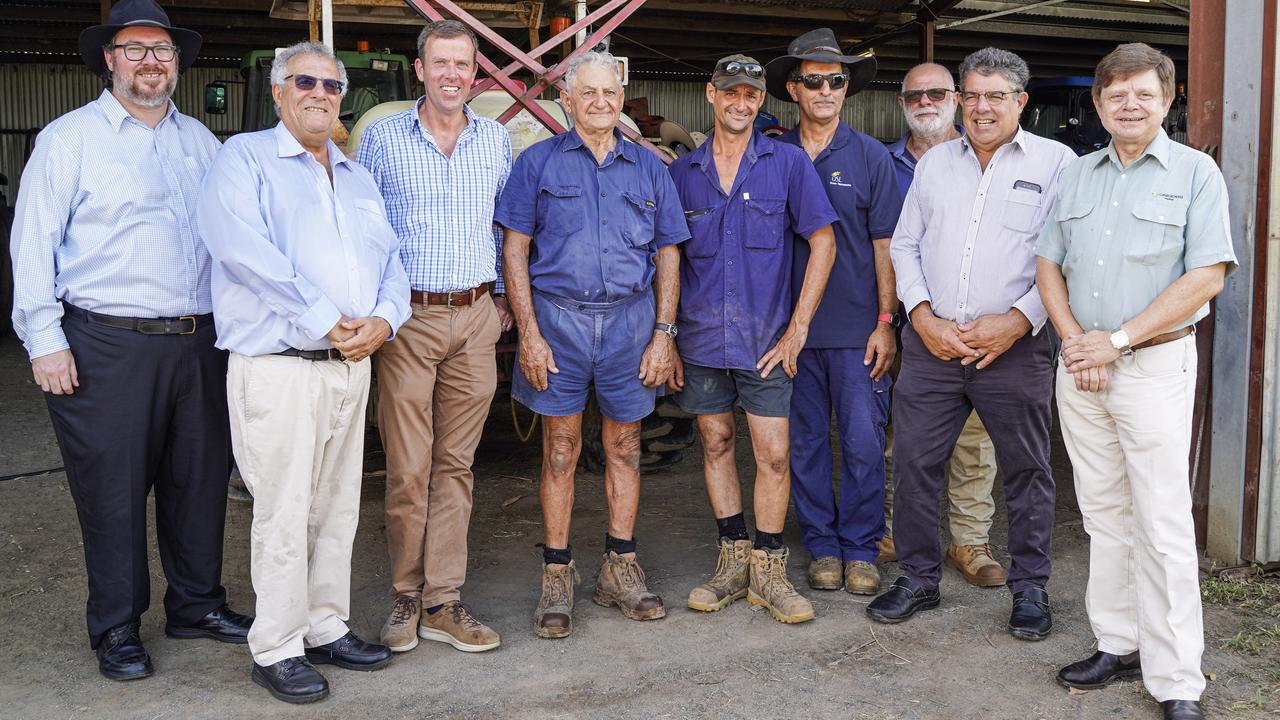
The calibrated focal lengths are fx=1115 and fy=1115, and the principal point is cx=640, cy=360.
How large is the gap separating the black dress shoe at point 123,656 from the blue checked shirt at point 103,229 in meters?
0.96

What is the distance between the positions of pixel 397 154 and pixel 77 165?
39.2 inches

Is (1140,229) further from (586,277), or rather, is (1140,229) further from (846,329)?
(586,277)

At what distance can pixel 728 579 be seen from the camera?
428 cm

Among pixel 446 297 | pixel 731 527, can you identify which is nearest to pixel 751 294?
pixel 731 527

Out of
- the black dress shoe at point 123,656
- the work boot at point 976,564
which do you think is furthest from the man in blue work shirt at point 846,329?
the black dress shoe at point 123,656

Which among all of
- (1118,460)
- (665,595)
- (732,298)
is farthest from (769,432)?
(1118,460)

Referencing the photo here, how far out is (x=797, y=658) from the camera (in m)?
3.76

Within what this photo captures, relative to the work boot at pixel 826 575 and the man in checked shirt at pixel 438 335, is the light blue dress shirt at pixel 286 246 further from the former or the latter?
the work boot at pixel 826 575

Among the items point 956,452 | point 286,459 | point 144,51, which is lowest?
point 956,452

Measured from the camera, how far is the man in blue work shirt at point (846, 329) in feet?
14.2

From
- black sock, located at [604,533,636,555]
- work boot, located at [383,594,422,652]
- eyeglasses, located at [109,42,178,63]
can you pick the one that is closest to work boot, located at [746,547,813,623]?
black sock, located at [604,533,636,555]

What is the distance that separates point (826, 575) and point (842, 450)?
0.50 metres

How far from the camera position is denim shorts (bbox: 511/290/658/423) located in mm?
3973

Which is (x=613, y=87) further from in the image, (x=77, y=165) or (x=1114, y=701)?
(x=1114, y=701)
